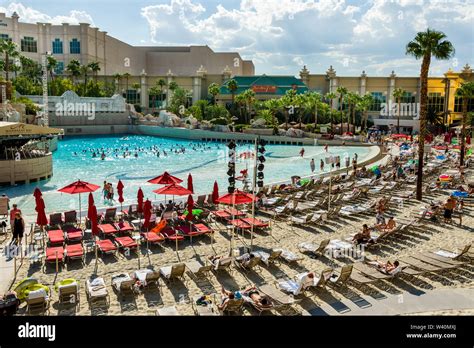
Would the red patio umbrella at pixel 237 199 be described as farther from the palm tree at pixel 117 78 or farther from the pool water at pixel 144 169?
the palm tree at pixel 117 78

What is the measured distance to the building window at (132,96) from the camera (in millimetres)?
87306

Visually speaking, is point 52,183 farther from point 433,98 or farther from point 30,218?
point 433,98

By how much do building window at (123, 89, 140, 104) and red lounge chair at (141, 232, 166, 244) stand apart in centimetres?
Result: 7771

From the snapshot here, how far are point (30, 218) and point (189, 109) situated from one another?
207 ft

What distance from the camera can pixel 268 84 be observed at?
3248 inches

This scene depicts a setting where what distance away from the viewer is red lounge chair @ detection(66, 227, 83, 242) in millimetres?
13266

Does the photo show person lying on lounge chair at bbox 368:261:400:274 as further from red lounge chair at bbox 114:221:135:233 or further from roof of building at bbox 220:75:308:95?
roof of building at bbox 220:75:308:95

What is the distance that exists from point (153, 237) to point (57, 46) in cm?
8047

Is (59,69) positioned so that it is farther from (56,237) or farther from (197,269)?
(197,269)

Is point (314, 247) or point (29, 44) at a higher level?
point (29, 44)

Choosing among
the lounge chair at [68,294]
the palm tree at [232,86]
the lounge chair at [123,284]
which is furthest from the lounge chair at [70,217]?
the palm tree at [232,86]

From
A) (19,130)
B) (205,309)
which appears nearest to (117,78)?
(19,130)

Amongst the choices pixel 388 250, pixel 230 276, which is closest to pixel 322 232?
pixel 388 250

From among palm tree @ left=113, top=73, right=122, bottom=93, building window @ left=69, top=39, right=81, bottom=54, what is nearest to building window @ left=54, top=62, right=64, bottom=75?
building window @ left=69, top=39, right=81, bottom=54
